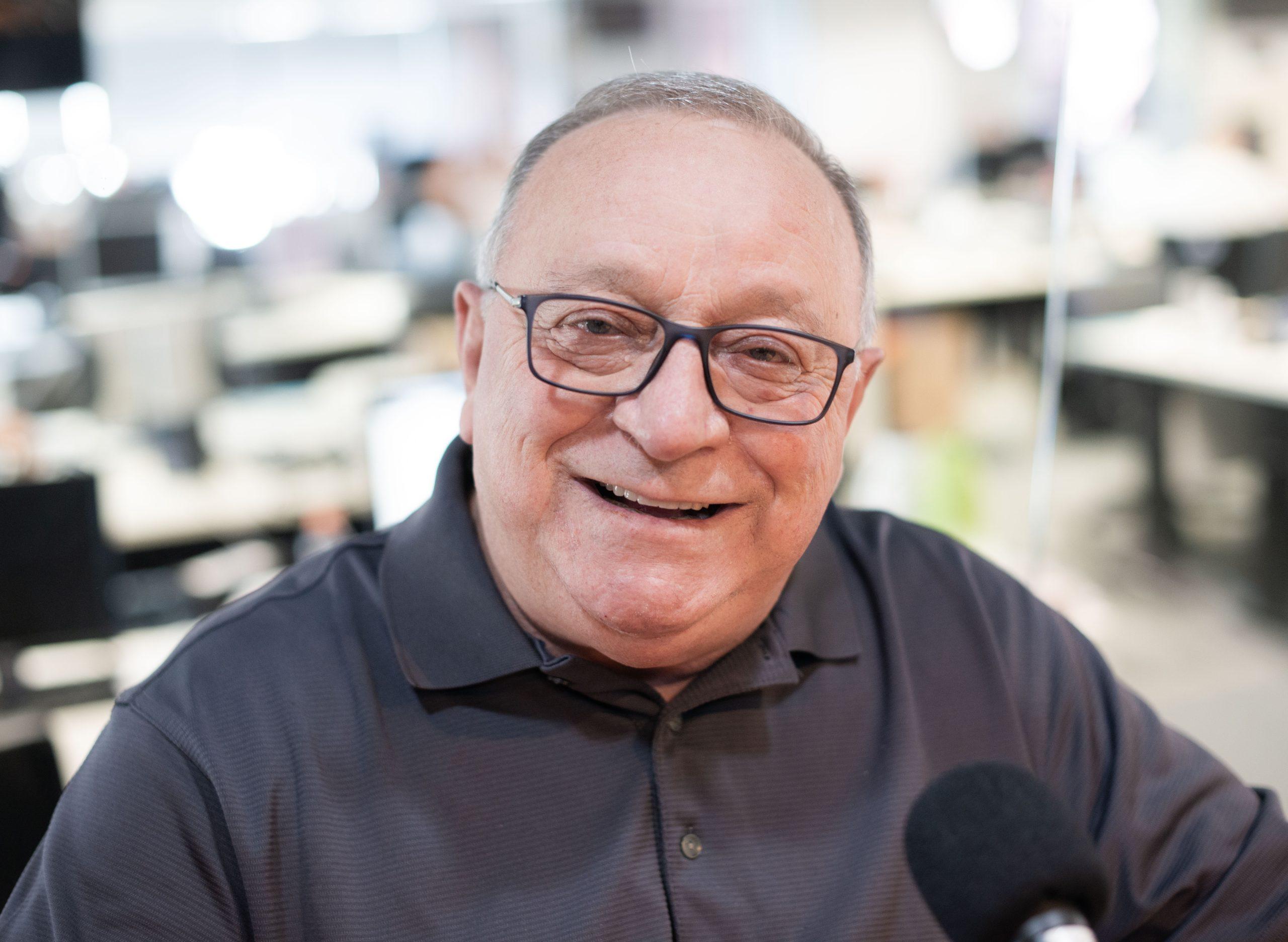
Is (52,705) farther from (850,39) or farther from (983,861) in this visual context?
(850,39)

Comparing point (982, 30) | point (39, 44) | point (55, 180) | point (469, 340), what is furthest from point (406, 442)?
point (982, 30)

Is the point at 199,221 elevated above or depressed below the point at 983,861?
above

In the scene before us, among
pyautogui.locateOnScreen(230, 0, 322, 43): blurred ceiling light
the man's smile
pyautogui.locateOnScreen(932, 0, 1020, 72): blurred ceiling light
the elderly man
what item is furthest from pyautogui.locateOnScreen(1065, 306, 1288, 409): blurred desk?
pyautogui.locateOnScreen(230, 0, 322, 43): blurred ceiling light

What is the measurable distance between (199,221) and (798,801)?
4.97 m

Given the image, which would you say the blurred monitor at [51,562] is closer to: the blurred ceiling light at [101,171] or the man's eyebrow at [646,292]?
the man's eyebrow at [646,292]

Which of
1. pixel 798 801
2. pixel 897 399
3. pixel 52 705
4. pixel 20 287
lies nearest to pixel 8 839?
pixel 52 705

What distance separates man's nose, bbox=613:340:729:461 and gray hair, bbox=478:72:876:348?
236 millimetres

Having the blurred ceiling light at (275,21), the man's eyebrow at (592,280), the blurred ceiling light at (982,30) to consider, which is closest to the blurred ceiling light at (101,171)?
the blurred ceiling light at (275,21)

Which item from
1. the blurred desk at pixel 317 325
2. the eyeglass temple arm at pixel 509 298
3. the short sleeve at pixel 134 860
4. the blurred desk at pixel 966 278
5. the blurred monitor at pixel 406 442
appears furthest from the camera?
the blurred desk at pixel 317 325

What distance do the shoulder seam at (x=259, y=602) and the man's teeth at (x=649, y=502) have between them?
35 cm

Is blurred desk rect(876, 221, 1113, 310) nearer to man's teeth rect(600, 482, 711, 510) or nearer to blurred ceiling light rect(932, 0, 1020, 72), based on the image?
blurred ceiling light rect(932, 0, 1020, 72)

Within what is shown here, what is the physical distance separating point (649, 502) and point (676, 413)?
9cm

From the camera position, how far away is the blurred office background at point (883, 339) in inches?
109

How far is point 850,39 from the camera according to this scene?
6.27 m
